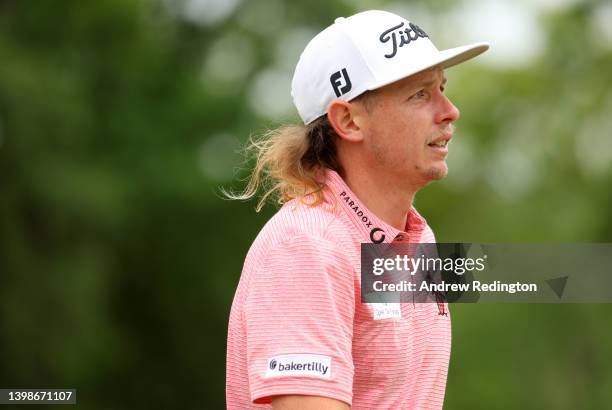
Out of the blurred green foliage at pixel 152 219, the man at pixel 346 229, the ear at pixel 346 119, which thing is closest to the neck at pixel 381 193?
the man at pixel 346 229

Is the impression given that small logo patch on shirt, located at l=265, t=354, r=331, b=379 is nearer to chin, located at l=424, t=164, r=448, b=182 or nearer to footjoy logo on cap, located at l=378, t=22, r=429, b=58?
chin, located at l=424, t=164, r=448, b=182

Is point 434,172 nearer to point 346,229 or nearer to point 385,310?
point 346,229

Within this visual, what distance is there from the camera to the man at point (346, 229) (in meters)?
4.13

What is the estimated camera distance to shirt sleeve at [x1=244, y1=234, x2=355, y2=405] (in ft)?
13.4

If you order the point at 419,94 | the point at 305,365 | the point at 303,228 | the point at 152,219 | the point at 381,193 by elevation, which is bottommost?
the point at 305,365

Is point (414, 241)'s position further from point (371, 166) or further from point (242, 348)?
point (242, 348)

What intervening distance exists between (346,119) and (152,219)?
19.9 meters

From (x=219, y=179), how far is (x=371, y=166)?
1905cm

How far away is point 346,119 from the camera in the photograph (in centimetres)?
480

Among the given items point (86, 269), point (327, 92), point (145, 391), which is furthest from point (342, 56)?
point (145, 391)

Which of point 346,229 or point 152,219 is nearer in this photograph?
point 346,229

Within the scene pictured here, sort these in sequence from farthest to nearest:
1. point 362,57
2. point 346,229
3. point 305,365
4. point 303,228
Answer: point 362,57 → point 346,229 → point 303,228 → point 305,365

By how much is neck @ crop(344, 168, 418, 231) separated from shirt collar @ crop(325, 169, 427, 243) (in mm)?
65

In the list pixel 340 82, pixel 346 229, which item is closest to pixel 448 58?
pixel 340 82
